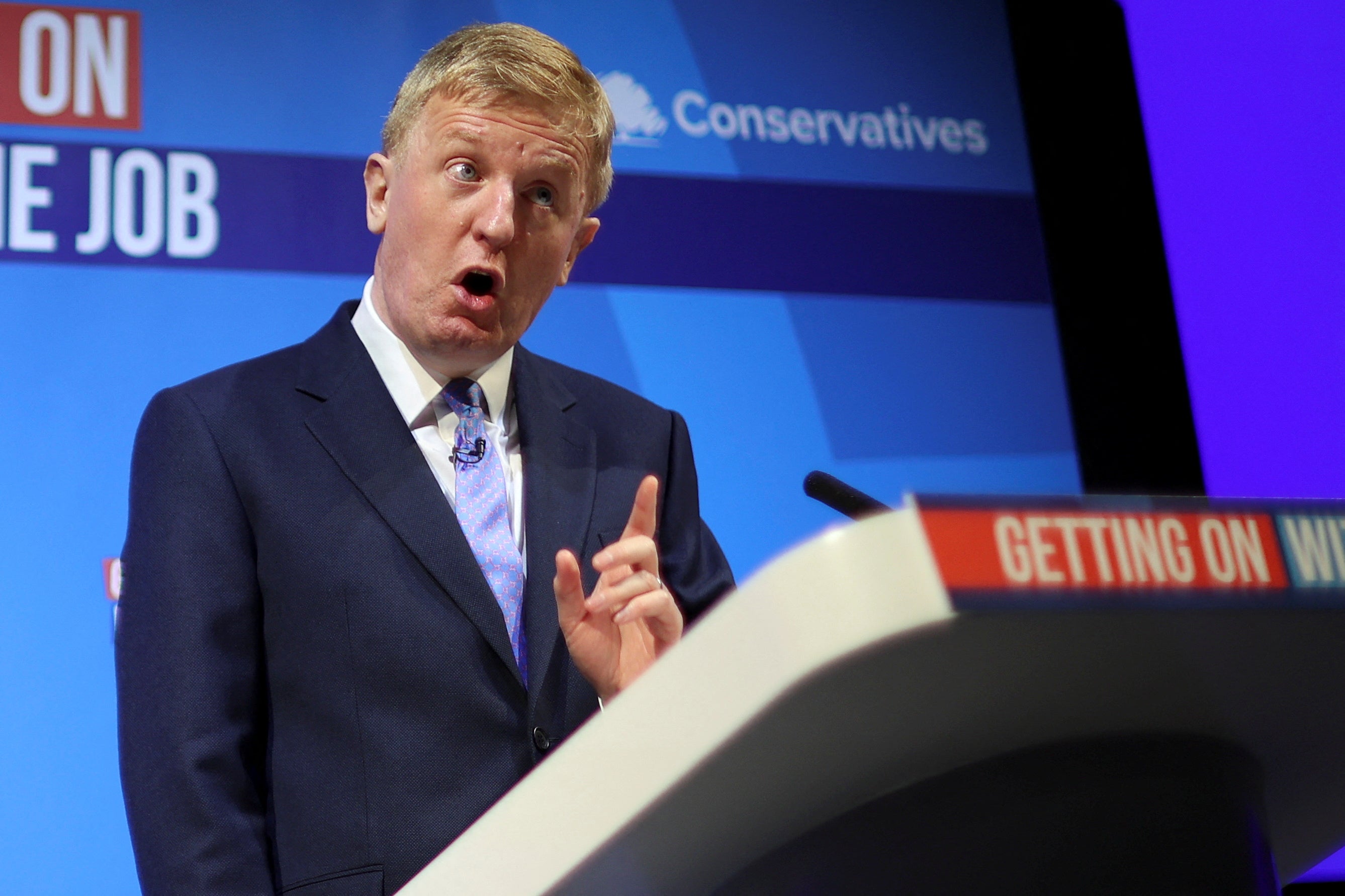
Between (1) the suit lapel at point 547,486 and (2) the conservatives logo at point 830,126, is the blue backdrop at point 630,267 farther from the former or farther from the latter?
(1) the suit lapel at point 547,486

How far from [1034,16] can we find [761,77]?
79cm

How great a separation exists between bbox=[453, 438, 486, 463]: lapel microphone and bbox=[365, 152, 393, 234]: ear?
0.34 meters

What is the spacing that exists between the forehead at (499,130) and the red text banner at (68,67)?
117 cm

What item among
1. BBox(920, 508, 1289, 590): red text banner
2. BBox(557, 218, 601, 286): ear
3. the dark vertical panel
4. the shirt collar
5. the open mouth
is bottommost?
BBox(920, 508, 1289, 590): red text banner

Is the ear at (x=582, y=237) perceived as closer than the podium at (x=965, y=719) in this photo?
No

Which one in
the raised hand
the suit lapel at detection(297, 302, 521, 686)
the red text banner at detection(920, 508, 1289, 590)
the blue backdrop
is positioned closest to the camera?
the red text banner at detection(920, 508, 1289, 590)

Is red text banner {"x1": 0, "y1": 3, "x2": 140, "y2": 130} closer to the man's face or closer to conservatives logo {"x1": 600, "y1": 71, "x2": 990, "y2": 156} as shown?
conservatives logo {"x1": 600, "y1": 71, "x2": 990, "y2": 156}

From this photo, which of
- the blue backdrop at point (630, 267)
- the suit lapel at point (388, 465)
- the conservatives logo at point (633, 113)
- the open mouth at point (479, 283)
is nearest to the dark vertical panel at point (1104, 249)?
the blue backdrop at point (630, 267)

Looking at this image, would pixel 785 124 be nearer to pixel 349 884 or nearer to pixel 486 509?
pixel 486 509

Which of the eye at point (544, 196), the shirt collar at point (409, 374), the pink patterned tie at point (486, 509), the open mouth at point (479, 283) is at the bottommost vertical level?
the pink patterned tie at point (486, 509)

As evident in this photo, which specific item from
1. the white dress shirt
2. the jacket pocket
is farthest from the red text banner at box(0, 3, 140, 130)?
the jacket pocket

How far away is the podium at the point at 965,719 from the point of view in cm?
40

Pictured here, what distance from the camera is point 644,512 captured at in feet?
3.27

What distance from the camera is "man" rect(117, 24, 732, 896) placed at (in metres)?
1.19
